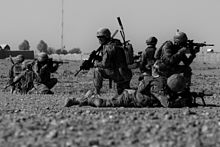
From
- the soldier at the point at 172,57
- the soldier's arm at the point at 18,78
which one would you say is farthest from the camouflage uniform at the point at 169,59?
the soldier's arm at the point at 18,78

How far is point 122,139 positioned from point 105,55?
25.6 ft

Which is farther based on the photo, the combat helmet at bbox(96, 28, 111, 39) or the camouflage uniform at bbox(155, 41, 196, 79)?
the combat helmet at bbox(96, 28, 111, 39)

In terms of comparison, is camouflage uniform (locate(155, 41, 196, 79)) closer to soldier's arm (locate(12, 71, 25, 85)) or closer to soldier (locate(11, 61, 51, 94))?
soldier (locate(11, 61, 51, 94))

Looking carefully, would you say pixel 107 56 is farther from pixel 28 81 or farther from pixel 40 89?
pixel 28 81

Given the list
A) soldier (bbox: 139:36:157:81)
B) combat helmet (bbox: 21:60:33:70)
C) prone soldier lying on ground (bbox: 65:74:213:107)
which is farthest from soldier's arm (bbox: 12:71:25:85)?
prone soldier lying on ground (bbox: 65:74:213:107)

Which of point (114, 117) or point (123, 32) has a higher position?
point (123, 32)

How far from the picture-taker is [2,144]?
6.75 metres

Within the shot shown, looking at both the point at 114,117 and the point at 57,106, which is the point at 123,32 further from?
the point at 114,117

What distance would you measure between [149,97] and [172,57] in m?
1.79

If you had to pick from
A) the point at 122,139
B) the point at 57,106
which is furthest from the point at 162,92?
the point at 122,139

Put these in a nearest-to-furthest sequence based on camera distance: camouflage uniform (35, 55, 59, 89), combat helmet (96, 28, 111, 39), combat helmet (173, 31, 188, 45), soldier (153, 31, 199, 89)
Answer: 1. soldier (153, 31, 199, 89)
2. combat helmet (173, 31, 188, 45)
3. combat helmet (96, 28, 111, 39)
4. camouflage uniform (35, 55, 59, 89)

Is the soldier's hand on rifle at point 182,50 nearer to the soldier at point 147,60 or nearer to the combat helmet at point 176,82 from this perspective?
the combat helmet at point 176,82

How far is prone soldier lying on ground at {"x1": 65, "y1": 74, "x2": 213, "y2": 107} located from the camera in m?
12.1

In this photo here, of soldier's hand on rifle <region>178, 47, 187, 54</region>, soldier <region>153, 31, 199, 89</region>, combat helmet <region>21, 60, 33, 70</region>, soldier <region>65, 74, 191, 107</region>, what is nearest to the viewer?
soldier <region>65, 74, 191, 107</region>
